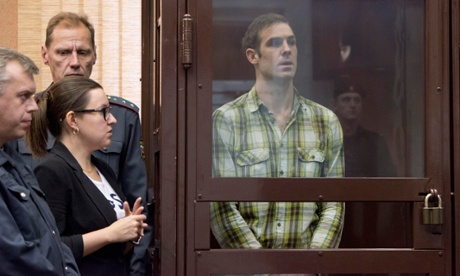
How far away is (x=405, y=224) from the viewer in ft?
16.4

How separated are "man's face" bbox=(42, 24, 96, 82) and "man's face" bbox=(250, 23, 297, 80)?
3.81 feet

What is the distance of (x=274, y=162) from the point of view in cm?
495

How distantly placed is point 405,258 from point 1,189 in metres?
1.71

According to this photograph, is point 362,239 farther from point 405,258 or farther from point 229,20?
point 229,20

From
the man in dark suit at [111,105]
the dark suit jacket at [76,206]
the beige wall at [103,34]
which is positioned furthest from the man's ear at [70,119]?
the beige wall at [103,34]

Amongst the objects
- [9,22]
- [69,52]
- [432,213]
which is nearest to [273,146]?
[432,213]

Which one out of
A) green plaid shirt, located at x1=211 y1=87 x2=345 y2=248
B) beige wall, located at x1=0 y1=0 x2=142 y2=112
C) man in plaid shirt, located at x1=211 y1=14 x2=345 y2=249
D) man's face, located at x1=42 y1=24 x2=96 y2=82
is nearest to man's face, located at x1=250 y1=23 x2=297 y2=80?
man in plaid shirt, located at x1=211 y1=14 x2=345 y2=249

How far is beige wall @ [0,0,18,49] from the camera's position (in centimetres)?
687

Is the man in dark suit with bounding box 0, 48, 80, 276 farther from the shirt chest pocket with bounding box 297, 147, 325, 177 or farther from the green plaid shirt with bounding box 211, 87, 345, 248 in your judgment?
the shirt chest pocket with bounding box 297, 147, 325, 177

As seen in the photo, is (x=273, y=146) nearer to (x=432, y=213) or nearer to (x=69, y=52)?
(x=432, y=213)

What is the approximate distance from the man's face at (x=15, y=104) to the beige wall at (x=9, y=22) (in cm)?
244

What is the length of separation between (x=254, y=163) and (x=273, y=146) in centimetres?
10

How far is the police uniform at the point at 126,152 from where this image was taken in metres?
5.61

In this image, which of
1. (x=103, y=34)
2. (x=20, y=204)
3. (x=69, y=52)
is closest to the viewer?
(x=20, y=204)
